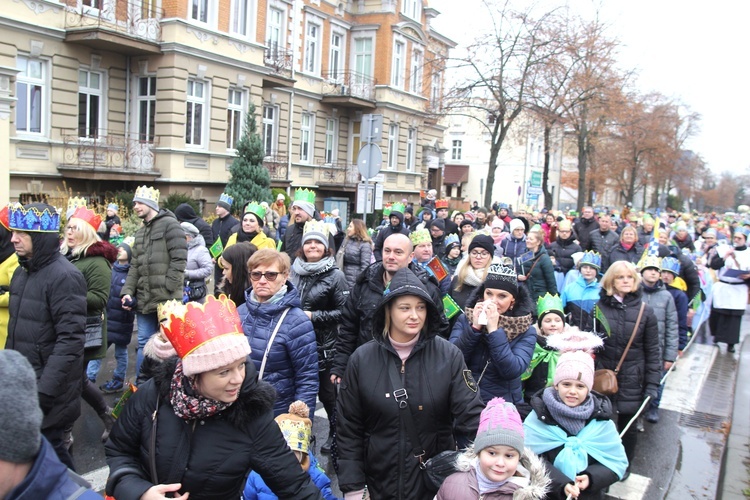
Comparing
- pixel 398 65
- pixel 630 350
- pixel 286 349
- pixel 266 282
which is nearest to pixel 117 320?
pixel 266 282

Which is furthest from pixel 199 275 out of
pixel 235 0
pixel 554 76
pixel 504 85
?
pixel 554 76

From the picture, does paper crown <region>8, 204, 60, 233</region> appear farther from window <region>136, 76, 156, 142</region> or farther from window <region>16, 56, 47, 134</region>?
window <region>136, 76, 156, 142</region>

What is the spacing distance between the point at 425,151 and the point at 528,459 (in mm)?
39834

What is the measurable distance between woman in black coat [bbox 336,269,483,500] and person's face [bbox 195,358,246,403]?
91cm

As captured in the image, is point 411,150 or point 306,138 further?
point 411,150

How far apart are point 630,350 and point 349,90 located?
29.3m

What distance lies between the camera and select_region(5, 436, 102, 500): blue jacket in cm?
173

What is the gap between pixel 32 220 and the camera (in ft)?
13.4

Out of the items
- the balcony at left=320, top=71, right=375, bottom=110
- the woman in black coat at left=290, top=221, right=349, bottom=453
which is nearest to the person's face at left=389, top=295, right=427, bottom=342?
the woman in black coat at left=290, top=221, right=349, bottom=453

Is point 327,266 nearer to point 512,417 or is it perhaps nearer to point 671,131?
point 512,417

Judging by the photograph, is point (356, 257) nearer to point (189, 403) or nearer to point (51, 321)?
point (51, 321)

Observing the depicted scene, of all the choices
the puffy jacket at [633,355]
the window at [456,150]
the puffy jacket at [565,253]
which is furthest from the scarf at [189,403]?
the window at [456,150]

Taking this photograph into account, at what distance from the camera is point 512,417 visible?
3209mm

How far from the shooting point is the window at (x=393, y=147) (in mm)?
36875
